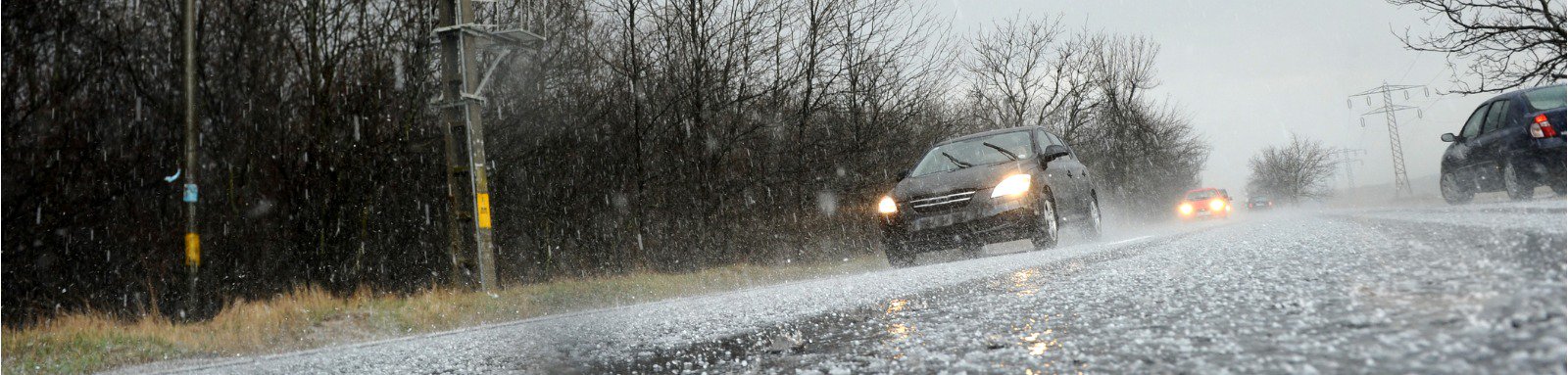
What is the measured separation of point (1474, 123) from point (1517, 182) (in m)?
1.59

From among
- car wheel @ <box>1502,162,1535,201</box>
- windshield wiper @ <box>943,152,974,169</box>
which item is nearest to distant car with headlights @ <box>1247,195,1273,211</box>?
car wheel @ <box>1502,162,1535,201</box>

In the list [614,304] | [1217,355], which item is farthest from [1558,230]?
[614,304]

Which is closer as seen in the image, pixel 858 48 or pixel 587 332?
pixel 587 332

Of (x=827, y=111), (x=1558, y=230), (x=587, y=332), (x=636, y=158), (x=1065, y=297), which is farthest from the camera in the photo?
(x=827, y=111)

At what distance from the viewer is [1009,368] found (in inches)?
61.3

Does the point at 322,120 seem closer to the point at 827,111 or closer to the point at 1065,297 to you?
the point at 827,111

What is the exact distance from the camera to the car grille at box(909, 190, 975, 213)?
29.9 ft

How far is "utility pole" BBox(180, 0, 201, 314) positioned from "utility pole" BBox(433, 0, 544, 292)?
2653 millimetres

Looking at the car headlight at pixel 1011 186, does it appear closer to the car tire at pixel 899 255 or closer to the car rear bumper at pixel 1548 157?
the car tire at pixel 899 255

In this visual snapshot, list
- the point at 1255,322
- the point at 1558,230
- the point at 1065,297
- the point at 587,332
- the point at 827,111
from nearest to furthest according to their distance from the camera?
1. the point at 1255,322
2. the point at 1558,230
3. the point at 1065,297
4. the point at 587,332
5. the point at 827,111

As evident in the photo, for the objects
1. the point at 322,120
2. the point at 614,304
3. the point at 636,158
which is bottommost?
the point at 614,304

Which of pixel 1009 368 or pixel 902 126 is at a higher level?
pixel 902 126

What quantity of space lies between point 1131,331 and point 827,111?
16802 millimetres

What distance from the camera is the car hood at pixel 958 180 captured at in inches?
360
